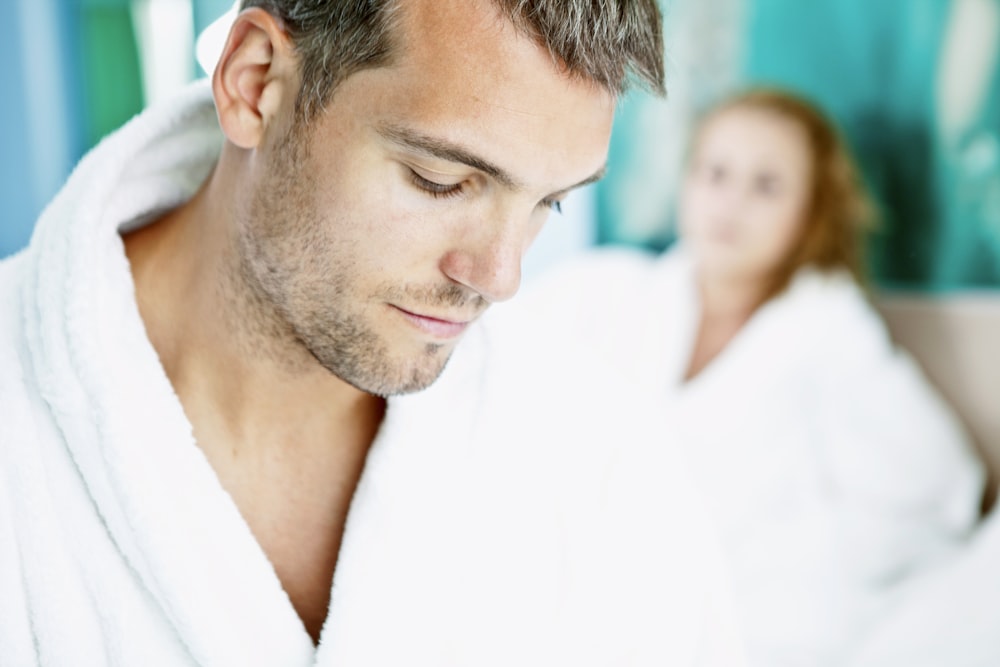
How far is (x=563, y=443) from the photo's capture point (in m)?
0.96

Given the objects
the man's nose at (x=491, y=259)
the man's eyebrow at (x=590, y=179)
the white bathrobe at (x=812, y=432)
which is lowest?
the white bathrobe at (x=812, y=432)

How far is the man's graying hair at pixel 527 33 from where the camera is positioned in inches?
29.7

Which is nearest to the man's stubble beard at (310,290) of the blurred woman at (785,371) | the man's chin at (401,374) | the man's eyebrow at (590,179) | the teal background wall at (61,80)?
the man's chin at (401,374)

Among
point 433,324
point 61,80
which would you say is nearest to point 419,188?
point 433,324

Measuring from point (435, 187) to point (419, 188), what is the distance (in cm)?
1

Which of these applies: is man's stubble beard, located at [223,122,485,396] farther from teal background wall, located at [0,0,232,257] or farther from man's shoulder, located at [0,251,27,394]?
teal background wall, located at [0,0,232,257]

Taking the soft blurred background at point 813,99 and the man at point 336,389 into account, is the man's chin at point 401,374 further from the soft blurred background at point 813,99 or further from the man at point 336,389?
the soft blurred background at point 813,99

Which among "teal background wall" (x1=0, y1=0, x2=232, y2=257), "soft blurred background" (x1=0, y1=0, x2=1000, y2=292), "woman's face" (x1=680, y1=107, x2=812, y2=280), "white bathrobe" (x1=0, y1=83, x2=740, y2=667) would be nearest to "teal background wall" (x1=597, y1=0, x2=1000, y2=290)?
"soft blurred background" (x1=0, y1=0, x2=1000, y2=292)

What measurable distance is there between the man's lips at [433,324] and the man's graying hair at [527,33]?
191 mm

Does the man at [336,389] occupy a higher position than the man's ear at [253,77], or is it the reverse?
the man's ear at [253,77]

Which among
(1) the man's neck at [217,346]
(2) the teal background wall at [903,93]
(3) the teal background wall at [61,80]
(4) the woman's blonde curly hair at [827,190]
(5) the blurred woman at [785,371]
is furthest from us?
(3) the teal background wall at [61,80]

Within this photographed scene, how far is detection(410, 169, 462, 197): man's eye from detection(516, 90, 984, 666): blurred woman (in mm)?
969

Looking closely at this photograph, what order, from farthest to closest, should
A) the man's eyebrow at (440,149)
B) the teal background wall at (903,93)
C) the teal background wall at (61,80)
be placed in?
the teal background wall at (61,80)
the teal background wall at (903,93)
the man's eyebrow at (440,149)

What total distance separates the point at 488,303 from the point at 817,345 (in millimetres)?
1227
